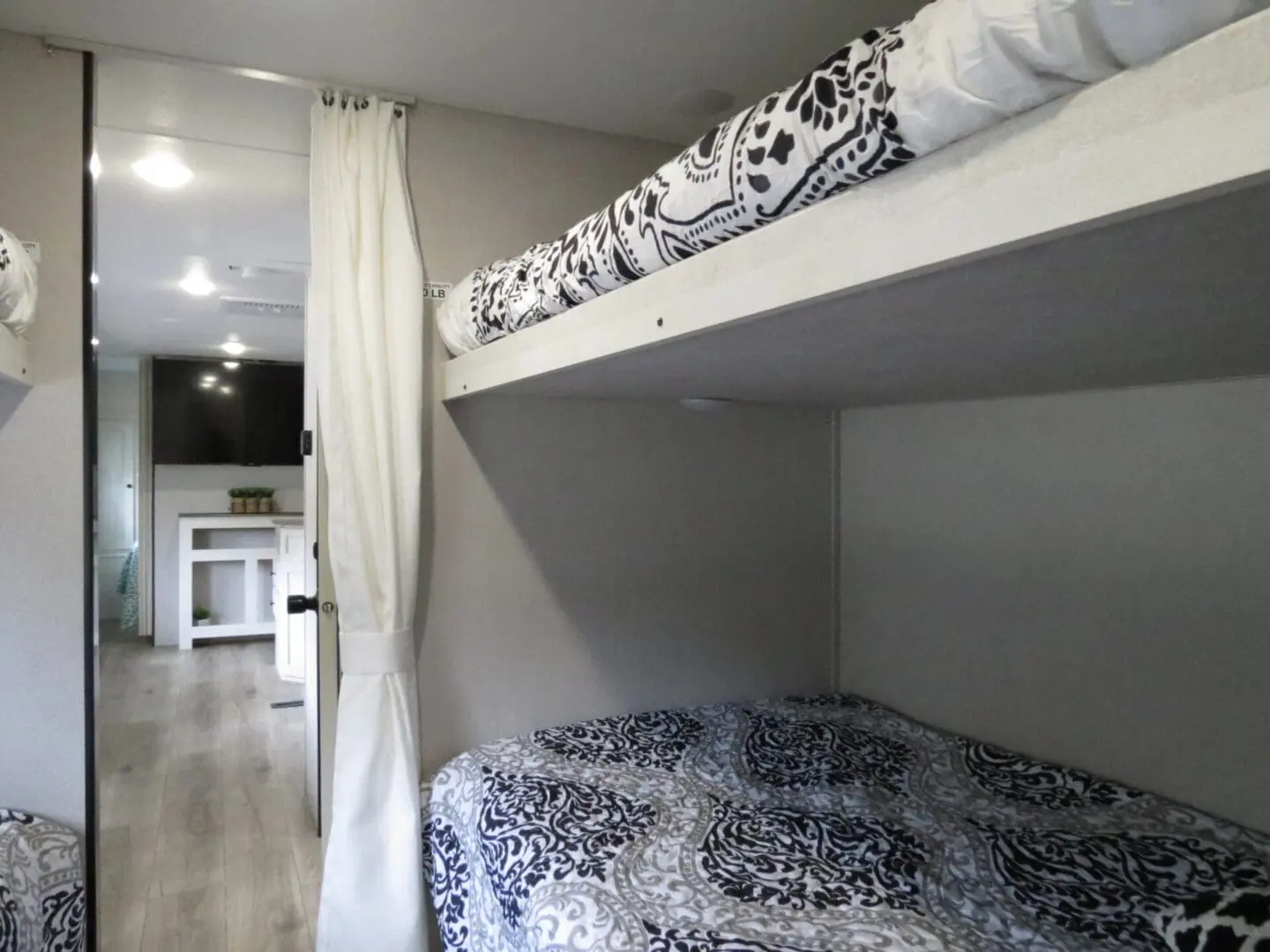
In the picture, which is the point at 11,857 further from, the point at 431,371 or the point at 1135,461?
the point at 1135,461

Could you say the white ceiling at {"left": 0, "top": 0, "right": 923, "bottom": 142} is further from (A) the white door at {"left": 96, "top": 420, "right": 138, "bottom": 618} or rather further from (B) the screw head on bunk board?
(A) the white door at {"left": 96, "top": 420, "right": 138, "bottom": 618}

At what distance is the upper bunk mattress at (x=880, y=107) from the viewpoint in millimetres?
508

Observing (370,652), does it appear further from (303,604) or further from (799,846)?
(799,846)

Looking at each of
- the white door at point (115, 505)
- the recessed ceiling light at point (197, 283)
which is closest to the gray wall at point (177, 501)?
the white door at point (115, 505)

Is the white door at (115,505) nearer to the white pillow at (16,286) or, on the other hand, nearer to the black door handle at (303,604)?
the black door handle at (303,604)

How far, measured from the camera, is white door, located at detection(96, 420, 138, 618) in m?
6.60

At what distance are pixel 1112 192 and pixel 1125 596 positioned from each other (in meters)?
1.35

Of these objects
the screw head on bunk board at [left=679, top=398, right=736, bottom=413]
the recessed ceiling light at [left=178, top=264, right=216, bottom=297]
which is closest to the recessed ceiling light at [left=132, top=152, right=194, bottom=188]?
the recessed ceiling light at [left=178, top=264, right=216, bottom=297]

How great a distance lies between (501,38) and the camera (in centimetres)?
160

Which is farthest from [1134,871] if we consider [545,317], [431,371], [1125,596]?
[431,371]

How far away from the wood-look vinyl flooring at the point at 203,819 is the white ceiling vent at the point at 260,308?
6.56ft

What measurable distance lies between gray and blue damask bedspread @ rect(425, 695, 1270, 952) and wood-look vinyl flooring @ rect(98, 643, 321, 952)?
90cm

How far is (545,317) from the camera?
1.40 m

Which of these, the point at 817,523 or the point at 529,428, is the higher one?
the point at 529,428
